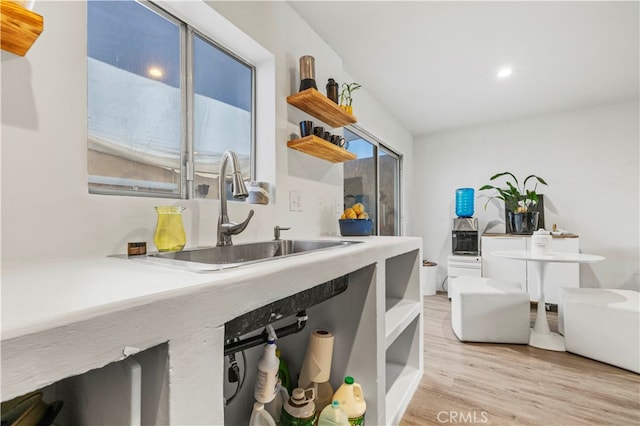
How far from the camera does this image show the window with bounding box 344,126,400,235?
3.06 meters

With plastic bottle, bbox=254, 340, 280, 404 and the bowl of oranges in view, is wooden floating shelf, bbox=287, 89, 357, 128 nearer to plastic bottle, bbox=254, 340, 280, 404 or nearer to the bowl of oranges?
the bowl of oranges

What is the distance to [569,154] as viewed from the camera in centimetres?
365

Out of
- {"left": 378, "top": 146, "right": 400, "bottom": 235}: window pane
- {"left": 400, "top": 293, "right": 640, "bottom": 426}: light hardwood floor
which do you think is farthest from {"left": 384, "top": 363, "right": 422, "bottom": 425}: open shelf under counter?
{"left": 378, "top": 146, "right": 400, "bottom": 235}: window pane

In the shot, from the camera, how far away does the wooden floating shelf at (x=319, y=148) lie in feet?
5.66

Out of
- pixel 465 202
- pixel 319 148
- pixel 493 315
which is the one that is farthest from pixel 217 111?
pixel 465 202

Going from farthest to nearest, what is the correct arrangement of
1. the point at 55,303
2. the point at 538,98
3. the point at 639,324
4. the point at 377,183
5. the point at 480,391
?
1. the point at 377,183
2. the point at 538,98
3. the point at 639,324
4. the point at 480,391
5. the point at 55,303

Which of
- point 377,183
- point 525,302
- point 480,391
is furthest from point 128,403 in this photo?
point 377,183

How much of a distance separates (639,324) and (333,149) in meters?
2.24

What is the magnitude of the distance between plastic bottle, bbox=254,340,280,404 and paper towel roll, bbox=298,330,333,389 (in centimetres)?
22

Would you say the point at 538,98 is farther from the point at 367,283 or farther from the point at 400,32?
the point at 367,283

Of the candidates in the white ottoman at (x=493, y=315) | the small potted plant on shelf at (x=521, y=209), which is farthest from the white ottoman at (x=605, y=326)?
the small potted plant on shelf at (x=521, y=209)

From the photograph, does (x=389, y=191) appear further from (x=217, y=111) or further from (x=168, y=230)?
(x=168, y=230)
